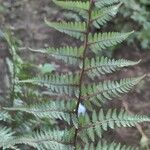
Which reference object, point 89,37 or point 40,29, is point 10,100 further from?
point 40,29

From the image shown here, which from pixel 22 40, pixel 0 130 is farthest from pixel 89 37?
pixel 22 40

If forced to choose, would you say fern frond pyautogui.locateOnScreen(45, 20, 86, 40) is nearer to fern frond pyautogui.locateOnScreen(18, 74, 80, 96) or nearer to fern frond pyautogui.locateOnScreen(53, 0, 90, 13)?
fern frond pyautogui.locateOnScreen(53, 0, 90, 13)

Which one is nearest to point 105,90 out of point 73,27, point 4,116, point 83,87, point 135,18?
point 83,87

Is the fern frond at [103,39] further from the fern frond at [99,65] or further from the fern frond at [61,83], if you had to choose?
the fern frond at [61,83]

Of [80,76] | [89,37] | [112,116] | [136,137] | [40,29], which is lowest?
[136,137]

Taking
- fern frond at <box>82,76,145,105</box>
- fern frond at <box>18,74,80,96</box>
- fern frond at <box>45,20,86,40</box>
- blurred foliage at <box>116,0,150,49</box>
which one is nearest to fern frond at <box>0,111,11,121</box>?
fern frond at <box>18,74,80,96</box>
